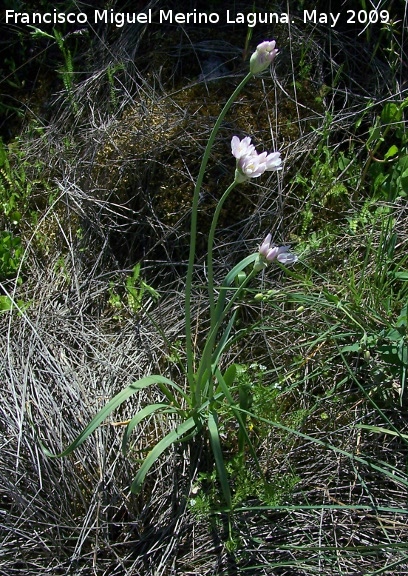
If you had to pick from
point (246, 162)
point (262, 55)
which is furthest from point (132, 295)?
point (262, 55)

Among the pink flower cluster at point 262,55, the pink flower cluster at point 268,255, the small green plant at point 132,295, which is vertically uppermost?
the pink flower cluster at point 262,55

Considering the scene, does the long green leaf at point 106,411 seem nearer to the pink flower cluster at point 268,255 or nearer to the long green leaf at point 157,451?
the long green leaf at point 157,451

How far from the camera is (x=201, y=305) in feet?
6.78

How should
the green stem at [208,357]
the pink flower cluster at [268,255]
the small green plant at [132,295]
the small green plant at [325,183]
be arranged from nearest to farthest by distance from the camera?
the pink flower cluster at [268,255]
the green stem at [208,357]
the small green plant at [132,295]
the small green plant at [325,183]

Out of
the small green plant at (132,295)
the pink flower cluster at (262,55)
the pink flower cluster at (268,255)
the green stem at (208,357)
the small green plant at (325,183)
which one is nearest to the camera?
the pink flower cluster at (262,55)

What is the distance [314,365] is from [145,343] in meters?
0.50

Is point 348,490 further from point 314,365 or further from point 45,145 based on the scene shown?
point 45,145

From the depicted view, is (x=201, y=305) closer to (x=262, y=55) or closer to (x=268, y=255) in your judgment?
(x=268, y=255)

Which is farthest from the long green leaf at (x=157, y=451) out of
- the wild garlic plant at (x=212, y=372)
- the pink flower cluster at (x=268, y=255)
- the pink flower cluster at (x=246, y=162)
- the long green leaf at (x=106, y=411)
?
the pink flower cluster at (x=246, y=162)

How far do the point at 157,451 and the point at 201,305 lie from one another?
2.09ft

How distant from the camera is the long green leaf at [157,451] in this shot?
1510 mm

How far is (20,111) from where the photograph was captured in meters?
2.62

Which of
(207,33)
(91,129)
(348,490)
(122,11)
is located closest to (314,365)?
(348,490)

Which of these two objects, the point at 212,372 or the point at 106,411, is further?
the point at 212,372
